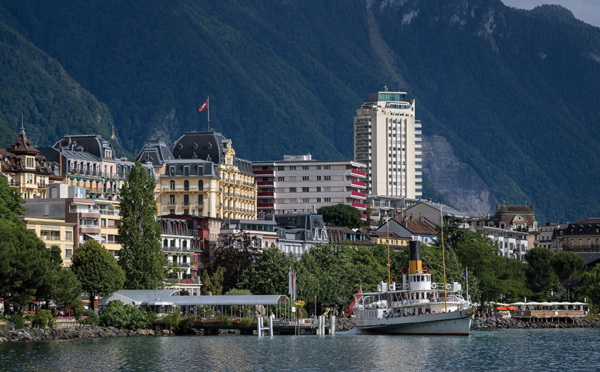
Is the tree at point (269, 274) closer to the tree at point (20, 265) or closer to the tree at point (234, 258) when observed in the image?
the tree at point (234, 258)

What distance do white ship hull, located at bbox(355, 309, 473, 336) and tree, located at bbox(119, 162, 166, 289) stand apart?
95.8ft

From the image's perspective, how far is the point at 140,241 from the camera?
6161 inches

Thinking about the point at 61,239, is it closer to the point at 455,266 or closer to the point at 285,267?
the point at 285,267

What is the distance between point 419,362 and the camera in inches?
4313

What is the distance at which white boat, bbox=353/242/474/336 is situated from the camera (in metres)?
147

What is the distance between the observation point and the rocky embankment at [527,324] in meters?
187

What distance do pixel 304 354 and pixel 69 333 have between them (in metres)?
32.8

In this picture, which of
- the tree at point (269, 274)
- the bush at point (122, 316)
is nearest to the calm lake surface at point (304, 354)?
the bush at point (122, 316)

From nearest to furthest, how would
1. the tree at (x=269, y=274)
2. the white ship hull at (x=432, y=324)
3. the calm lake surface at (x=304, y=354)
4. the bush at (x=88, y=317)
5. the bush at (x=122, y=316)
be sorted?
the calm lake surface at (x=304, y=354) → the bush at (x=88, y=317) → the bush at (x=122, y=316) → the white ship hull at (x=432, y=324) → the tree at (x=269, y=274)

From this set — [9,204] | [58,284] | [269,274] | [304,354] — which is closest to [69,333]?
[58,284]

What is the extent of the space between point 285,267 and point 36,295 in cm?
4310

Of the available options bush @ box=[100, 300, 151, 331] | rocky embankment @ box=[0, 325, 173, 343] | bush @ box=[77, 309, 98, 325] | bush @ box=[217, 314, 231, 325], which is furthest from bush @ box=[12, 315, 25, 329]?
bush @ box=[217, 314, 231, 325]

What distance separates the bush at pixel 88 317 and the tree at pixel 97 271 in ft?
13.6

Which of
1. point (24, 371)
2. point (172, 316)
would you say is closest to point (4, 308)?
point (172, 316)
